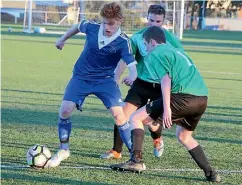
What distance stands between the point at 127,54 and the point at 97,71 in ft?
1.36

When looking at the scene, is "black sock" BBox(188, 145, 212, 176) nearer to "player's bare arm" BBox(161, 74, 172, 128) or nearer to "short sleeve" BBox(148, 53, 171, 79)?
"player's bare arm" BBox(161, 74, 172, 128)

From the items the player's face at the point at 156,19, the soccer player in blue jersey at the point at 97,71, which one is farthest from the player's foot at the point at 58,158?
the player's face at the point at 156,19

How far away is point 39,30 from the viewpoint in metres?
41.1

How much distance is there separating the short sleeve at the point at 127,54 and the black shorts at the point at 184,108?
625 millimetres

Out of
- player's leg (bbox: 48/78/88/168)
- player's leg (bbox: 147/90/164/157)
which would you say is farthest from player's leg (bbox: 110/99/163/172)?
player's leg (bbox: 48/78/88/168)

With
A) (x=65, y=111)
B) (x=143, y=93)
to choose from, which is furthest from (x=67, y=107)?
(x=143, y=93)

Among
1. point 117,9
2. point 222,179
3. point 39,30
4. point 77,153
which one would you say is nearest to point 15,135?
point 77,153

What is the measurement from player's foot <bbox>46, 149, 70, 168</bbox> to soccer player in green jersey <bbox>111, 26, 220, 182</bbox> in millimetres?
861

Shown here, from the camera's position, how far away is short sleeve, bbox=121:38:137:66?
6.79m

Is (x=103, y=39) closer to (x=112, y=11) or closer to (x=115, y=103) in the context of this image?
(x=112, y=11)

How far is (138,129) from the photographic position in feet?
21.7

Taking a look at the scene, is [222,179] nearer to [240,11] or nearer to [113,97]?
[113,97]

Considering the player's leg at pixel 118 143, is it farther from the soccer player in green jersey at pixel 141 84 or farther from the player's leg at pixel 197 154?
the player's leg at pixel 197 154

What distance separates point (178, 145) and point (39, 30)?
111 ft
